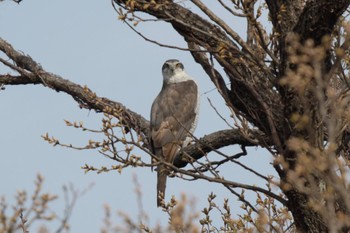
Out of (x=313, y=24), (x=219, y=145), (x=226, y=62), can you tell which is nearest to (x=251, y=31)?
(x=226, y=62)

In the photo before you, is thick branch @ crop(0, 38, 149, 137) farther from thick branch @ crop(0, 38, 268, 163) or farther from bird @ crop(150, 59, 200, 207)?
bird @ crop(150, 59, 200, 207)

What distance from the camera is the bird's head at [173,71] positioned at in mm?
11914

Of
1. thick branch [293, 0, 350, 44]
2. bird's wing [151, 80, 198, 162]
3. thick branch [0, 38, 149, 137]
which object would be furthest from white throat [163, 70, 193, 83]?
thick branch [293, 0, 350, 44]

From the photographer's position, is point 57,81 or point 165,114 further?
point 165,114

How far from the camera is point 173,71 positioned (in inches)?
472

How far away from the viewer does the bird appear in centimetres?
975

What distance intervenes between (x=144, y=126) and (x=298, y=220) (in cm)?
392

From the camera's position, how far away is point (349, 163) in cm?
650

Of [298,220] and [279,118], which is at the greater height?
[279,118]

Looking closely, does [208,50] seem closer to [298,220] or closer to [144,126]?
[298,220]

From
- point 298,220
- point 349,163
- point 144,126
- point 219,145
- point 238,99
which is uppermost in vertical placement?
point 144,126

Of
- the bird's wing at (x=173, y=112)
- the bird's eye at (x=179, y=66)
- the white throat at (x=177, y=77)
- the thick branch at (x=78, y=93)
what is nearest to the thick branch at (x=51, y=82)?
the thick branch at (x=78, y=93)

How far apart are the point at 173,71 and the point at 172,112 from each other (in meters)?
1.95

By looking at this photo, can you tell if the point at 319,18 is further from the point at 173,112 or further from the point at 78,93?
the point at 173,112
